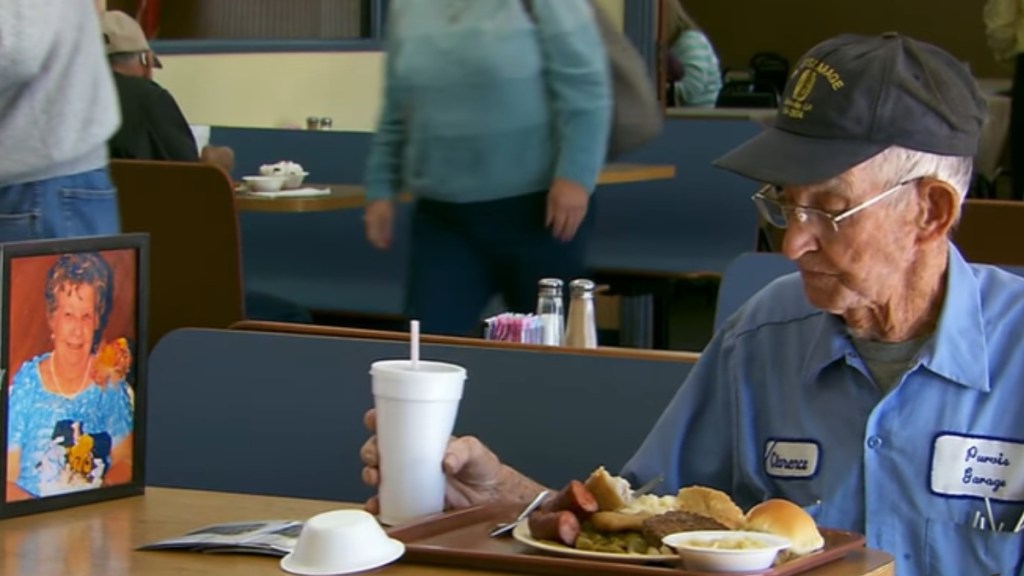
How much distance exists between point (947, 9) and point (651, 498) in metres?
15.3

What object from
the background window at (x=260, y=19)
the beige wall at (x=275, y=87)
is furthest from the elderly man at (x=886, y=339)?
the background window at (x=260, y=19)

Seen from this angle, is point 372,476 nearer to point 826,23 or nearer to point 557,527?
point 557,527

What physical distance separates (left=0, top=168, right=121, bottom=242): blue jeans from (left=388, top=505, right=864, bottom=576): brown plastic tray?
1.58 metres

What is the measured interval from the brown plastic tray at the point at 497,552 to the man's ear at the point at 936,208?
1.44 feet

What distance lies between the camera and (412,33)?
402 cm

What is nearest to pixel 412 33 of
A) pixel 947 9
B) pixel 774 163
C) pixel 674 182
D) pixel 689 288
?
pixel 774 163

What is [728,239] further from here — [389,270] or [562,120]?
[562,120]

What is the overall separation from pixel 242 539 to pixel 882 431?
2.42 ft

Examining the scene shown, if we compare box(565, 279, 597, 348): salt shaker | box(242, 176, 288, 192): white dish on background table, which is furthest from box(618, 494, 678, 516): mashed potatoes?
box(242, 176, 288, 192): white dish on background table

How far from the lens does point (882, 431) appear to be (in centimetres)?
221

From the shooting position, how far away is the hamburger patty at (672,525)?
1835mm

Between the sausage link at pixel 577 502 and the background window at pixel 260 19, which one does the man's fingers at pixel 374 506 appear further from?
the background window at pixel 260 19

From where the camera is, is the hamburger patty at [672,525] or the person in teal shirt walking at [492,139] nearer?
the hamburger patty at [672,525]

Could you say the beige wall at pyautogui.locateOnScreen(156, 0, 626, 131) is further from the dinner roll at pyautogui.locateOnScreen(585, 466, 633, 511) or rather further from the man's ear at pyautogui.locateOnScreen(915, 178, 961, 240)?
the dinner roll at pyautogui.locateOnScreen(585, 466, 633, 511)
